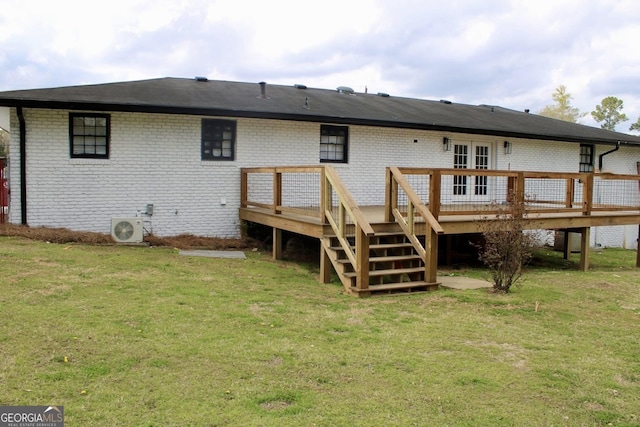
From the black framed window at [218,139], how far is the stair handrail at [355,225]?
433 cm

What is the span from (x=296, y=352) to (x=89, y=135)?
7864 millimetres

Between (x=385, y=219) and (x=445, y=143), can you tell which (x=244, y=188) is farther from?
(x=445, y=143)

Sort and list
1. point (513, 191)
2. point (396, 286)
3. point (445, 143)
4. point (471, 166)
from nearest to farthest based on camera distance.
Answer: point (396, 286), point (513, 191), point (445, 143), point (471, 166)

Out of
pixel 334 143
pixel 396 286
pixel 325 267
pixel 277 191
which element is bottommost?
pixel 396 286

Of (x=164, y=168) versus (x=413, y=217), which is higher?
(x=164, y=168)

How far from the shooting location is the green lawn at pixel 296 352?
3.58m

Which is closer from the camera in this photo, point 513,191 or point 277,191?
point 513,191

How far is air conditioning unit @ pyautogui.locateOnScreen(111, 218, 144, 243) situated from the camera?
9.95 metres

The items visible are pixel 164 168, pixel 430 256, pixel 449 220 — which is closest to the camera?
pixel 430 256

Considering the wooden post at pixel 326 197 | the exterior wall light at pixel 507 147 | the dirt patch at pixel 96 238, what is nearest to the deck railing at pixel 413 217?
the wooden post at pixel 326 197

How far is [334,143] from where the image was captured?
1273 centimetres

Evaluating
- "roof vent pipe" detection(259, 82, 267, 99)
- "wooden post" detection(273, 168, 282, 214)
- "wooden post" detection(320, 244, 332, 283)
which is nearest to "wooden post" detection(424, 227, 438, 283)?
"wooden post" detection(320, 244, 332, 283)

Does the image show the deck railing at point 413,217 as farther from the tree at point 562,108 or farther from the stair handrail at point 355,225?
the tree at point 562,108

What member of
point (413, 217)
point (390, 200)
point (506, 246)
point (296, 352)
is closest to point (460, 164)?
point (390, 200)
